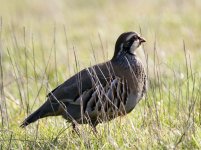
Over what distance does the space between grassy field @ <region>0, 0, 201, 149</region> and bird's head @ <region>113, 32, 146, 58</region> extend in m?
0.12

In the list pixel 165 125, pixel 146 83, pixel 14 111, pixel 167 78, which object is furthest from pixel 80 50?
pixel 165 125

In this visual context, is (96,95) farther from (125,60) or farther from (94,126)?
(125,60)

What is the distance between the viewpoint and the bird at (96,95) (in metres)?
7.23

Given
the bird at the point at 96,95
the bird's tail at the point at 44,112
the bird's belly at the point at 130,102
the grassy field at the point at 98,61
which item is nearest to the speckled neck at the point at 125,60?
the bird at the point at 96,95

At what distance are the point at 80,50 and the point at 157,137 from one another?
744 centimetres

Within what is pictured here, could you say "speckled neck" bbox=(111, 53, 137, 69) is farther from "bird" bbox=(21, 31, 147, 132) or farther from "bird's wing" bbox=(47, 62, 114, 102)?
"bird's wing" bbox=(47, 62, 114, 102)

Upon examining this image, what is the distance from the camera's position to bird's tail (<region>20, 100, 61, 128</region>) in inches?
288

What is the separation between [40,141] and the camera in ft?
21.4

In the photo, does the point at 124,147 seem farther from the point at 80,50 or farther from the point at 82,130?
the point at 80,50

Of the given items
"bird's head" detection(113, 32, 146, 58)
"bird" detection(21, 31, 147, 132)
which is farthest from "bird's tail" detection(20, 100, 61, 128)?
"bird's head" detection(113, 32, 146, 58)

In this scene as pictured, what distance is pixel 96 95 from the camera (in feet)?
24.0

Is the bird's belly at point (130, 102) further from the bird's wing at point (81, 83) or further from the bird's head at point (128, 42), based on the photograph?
the bird's head at point (128, 42)

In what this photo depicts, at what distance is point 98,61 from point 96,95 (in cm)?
358

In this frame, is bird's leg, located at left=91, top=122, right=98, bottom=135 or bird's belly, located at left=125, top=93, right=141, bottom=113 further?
bird's belly, located at left=125, top=93, right=141, bottom=113
